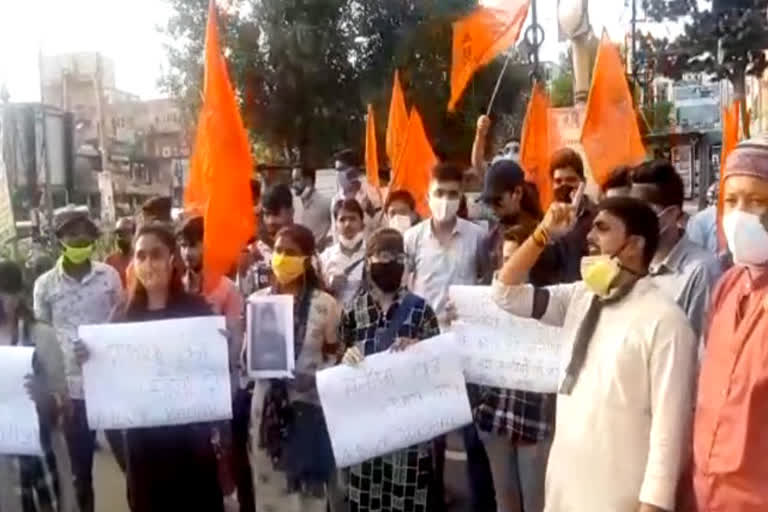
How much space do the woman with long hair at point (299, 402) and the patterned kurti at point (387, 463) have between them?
0.18m

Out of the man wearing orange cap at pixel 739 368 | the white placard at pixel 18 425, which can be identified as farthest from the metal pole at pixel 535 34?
the man wearing orange cap at pixel 739 368

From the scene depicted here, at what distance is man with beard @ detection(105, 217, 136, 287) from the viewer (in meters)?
7.23

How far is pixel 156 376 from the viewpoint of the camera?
16.4ft

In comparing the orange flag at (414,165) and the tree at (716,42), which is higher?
the tree at (716,42)

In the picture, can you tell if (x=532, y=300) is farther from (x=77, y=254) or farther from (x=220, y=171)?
(x=77, y=254)

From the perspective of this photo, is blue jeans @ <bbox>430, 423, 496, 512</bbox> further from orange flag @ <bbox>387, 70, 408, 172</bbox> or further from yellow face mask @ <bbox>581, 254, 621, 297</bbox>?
orange flag @ <bbox>387, 70, 408, 172</bbox>

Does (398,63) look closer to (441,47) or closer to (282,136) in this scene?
(441,47)

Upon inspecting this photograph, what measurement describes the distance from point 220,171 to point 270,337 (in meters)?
1.28

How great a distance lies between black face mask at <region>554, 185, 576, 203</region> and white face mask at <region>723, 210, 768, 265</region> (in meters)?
2.67

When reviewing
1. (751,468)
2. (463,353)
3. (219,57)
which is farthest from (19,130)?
(751,468)

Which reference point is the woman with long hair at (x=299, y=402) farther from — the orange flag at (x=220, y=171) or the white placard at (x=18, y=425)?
the white placard at (x=18, y=425)

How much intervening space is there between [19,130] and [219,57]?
5.54 m

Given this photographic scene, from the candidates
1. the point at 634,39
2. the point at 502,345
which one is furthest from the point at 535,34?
the point at 634,39

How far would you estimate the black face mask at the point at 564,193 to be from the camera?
226 inches
